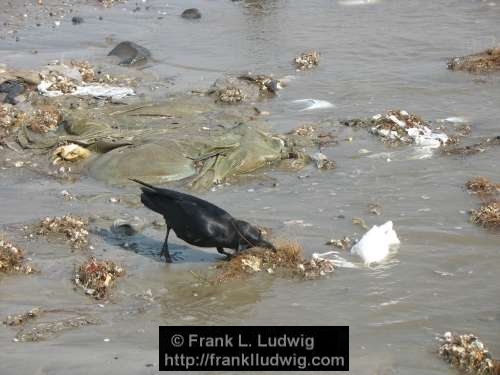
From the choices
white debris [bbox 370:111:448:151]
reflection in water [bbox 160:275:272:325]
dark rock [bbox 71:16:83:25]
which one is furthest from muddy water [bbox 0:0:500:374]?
dark rock [bbox 71:16:83:25]

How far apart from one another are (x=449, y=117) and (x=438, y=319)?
4938 millimetres

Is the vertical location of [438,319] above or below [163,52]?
below

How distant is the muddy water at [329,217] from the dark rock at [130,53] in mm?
240

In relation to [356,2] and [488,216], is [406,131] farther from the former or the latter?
[356,2]

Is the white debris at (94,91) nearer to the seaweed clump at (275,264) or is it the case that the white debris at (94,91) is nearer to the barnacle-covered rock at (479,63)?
the barnacle-covered rock at (479,63)

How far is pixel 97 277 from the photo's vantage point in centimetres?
593

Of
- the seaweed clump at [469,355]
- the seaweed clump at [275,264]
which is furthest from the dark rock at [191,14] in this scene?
the seaweed clump at [469,355]

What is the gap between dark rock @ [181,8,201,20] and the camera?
53.3 ft

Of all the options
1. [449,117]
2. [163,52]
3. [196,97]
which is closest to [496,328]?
[449,117]

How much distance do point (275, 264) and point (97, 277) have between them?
1.34m

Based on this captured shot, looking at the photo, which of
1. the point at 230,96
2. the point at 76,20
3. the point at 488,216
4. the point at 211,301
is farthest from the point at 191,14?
the point at 211,301

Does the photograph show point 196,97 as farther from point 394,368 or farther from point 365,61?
point 394,368

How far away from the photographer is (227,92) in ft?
35.5

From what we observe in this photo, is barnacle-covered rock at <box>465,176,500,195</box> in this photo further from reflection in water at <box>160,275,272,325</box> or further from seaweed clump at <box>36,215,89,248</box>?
seaweed clump at <box>36,215,89,248</box>
